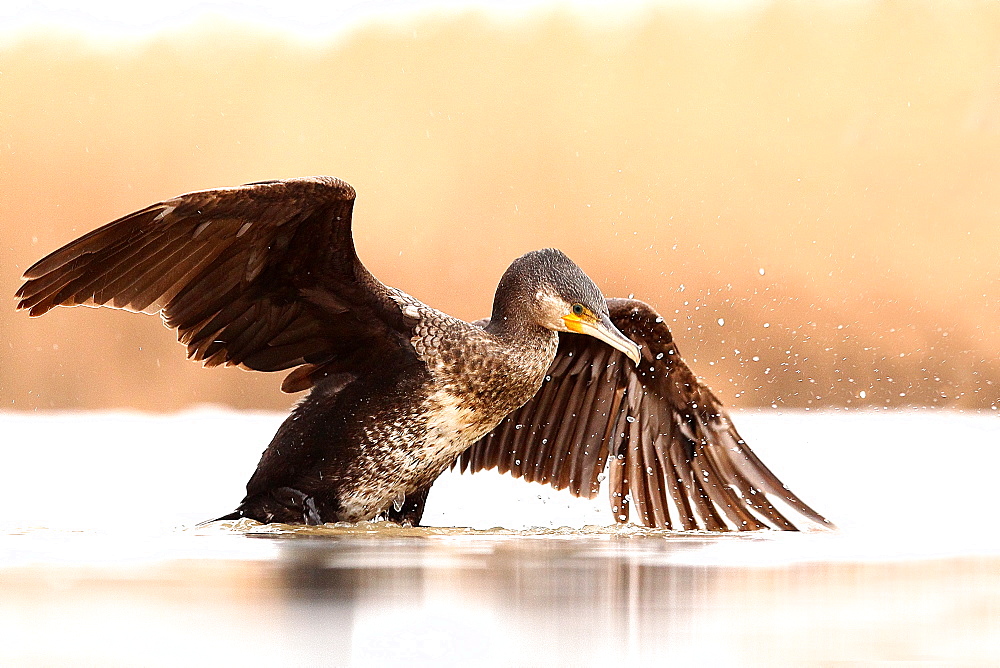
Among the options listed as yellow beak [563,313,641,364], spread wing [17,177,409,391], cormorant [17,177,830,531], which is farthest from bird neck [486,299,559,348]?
spread wing [17,177,409,391]

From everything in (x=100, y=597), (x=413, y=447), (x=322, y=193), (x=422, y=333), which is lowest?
(x=100, y=597)

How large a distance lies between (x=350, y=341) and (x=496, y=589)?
2110 millimetres

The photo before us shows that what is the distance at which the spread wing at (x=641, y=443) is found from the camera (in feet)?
19.9

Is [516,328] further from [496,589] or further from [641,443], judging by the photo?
[496,589]

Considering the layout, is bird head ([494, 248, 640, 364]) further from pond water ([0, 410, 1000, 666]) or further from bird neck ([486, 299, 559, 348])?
pond water ([0, 410, 1000, 666])

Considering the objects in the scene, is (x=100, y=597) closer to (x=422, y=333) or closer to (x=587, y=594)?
(x=587, y=594)

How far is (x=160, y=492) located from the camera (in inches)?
306

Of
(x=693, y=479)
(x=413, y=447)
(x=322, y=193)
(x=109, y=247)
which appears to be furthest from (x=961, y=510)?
(x=109, y=247)

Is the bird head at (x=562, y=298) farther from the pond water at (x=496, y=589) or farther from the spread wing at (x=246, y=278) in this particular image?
the pond water at (x=496, y=589)

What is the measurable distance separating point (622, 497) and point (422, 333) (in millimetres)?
1486

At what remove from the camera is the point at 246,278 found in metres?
5.14

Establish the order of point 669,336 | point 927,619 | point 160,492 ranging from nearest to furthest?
point 927,619 < point 669,336 < point 160,492

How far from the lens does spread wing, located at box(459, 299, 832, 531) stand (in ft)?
19.9

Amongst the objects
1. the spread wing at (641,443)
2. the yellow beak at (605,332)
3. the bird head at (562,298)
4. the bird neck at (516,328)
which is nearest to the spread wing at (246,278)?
the bird neck at (516,328)
